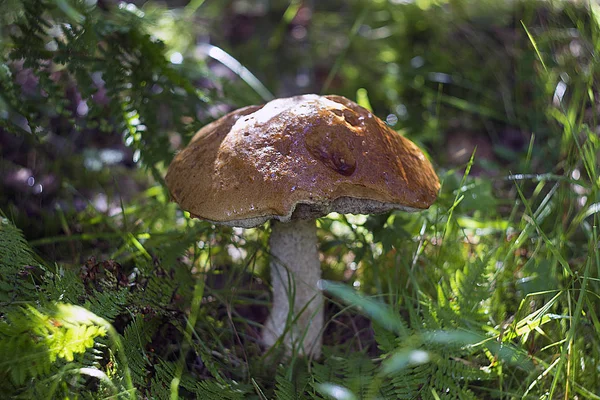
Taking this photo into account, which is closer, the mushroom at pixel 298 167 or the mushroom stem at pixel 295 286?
the mushroom at pixel 298 167

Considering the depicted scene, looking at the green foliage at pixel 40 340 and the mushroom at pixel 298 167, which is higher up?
the mushroom at pixel 298 167

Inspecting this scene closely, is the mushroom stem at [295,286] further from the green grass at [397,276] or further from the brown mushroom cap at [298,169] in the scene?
the brown mushroom cap at [298,169]

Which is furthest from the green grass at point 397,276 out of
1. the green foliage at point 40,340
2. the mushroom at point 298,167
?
the mushroom at point 298,167

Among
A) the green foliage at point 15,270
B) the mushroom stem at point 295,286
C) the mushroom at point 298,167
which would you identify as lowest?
the mushroom stem at point 295,286

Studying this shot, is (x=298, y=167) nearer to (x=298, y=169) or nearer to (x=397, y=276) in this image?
(x=298, y=169)

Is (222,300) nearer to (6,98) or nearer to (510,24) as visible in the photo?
(6,98)

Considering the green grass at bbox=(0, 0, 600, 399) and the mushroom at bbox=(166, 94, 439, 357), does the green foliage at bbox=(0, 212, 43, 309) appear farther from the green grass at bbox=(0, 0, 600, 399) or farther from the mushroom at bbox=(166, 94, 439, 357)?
the mushroom at bbox=(166, 94, 439, 357)

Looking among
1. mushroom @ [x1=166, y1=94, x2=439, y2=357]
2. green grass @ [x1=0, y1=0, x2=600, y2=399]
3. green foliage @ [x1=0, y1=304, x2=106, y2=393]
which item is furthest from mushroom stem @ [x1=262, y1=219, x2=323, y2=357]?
green foliage @ [x1=0, y1=304, x2=106, y2=393]
